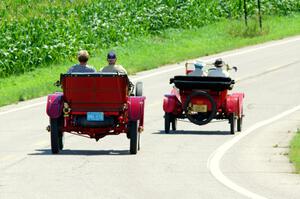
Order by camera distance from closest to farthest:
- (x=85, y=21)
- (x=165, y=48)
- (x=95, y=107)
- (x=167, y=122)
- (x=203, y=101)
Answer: (x=95, y=107) < (x=203, y=101) < (x=167, y=122) < (x=165, y=48) < (x=85, y=21)

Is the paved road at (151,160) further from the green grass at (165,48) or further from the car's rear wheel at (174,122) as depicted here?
the green grass at (165,48)

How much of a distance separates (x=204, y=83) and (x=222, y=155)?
4.00 m

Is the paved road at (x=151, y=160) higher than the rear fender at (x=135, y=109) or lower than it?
lower

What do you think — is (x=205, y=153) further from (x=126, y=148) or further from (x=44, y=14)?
(x=44, y=14)

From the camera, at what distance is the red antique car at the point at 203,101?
78.1ft

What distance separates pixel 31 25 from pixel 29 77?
13.6 feet

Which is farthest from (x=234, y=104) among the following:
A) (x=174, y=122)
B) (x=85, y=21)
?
(x=85, y=21)

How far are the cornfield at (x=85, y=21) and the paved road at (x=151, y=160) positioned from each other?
26.2 ft

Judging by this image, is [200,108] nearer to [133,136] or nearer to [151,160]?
[133,136]

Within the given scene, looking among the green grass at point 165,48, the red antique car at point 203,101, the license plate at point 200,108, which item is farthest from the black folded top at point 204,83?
the green grass at point 165,48

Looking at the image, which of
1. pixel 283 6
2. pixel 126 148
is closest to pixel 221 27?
pixel 283 6

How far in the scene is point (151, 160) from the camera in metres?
19.2

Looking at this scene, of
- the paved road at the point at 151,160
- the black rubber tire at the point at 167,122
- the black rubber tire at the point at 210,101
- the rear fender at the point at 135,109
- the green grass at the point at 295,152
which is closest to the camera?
the paved road at the point at 151,160

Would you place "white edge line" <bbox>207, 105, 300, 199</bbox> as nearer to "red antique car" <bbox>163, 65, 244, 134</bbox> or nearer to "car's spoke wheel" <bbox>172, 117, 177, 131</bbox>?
"red antique car" <bbox>163, 65, 244, 134</bbox>
